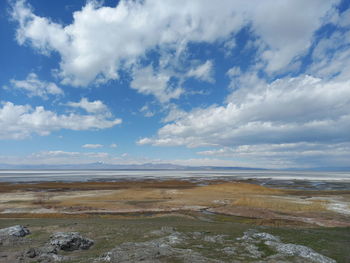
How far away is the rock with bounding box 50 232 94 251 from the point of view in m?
17.0

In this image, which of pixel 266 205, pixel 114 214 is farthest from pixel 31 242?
pixel 266 205

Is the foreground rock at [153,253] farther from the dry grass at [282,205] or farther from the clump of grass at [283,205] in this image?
the clump of grass at [283,205]

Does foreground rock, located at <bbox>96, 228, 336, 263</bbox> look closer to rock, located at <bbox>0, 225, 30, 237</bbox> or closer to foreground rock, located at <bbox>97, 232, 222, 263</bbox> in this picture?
foreground rock, located at <bbox>97, 232, 222, 263</bbox>

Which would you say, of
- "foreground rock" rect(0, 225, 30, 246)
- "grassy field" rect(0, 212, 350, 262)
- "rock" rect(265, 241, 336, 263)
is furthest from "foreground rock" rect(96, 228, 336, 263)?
"foreground rock" rect(0, 225, 30, 246)

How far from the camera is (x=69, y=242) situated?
17.3m

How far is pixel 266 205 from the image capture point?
46.5 m

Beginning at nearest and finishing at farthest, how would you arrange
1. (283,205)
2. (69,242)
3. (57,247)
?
(57,247) < (69,242) < (283,205)

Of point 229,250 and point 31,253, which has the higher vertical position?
point 31,253

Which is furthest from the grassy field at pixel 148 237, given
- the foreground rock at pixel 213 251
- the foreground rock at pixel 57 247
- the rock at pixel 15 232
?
the foreground rock at pixel 57 247

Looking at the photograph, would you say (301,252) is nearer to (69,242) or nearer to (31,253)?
(69,242)

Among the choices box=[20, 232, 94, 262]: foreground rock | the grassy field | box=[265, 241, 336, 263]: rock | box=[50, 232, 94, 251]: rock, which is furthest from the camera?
box=[50, 232, 94, 251]: rock

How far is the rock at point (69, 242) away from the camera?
1702 cm

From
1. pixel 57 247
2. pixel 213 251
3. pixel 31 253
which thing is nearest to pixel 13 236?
pixel 57 247

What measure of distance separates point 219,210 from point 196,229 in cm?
2108
